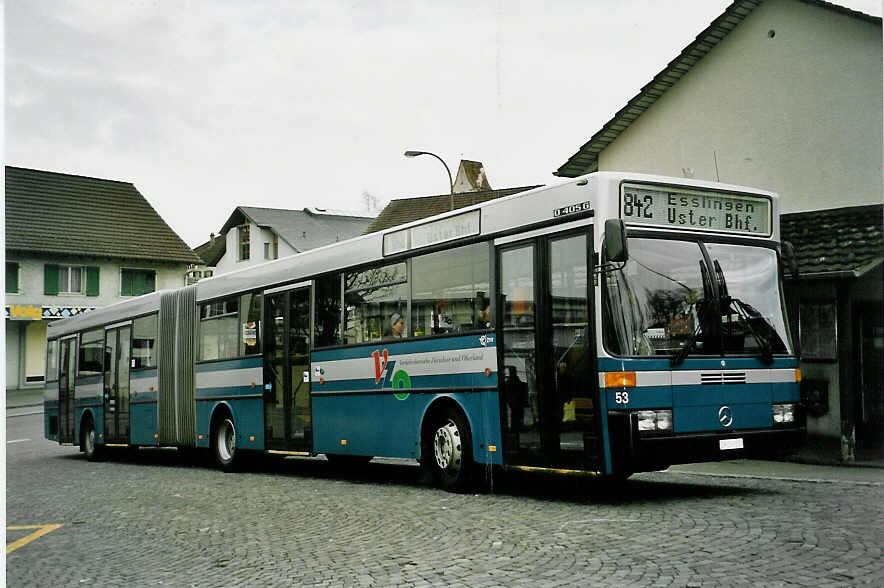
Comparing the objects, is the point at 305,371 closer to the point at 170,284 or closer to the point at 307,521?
the point at 307,521

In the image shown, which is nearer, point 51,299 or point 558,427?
point 558,427

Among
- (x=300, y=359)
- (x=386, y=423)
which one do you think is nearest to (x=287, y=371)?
(x=300, y=359)

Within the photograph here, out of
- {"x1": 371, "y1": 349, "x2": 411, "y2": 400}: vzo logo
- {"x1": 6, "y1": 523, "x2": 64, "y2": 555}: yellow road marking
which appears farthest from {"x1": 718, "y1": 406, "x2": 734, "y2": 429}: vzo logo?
{"x1": 6, "y1": 523, "x2": 64, "y2": 555}: yellow road marking

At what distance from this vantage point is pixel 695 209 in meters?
10.4

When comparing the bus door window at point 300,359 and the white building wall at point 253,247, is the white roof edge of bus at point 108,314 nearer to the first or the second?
Answer: the bus door window at point 300,359

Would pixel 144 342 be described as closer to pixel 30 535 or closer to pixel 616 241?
pixel 30 535

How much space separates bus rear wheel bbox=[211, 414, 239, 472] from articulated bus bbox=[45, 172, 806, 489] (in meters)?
1.95

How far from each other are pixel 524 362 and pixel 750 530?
3.35m

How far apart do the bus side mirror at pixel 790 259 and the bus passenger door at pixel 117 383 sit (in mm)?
14312

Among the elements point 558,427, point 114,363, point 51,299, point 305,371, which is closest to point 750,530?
point 558,427

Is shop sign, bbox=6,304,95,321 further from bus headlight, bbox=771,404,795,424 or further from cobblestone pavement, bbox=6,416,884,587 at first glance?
bus headlight, bbox=771,404,795,424

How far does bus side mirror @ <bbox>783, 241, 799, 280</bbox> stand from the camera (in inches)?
428

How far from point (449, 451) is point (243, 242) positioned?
A: 5878 centimetres

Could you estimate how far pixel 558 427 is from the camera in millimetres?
10266
